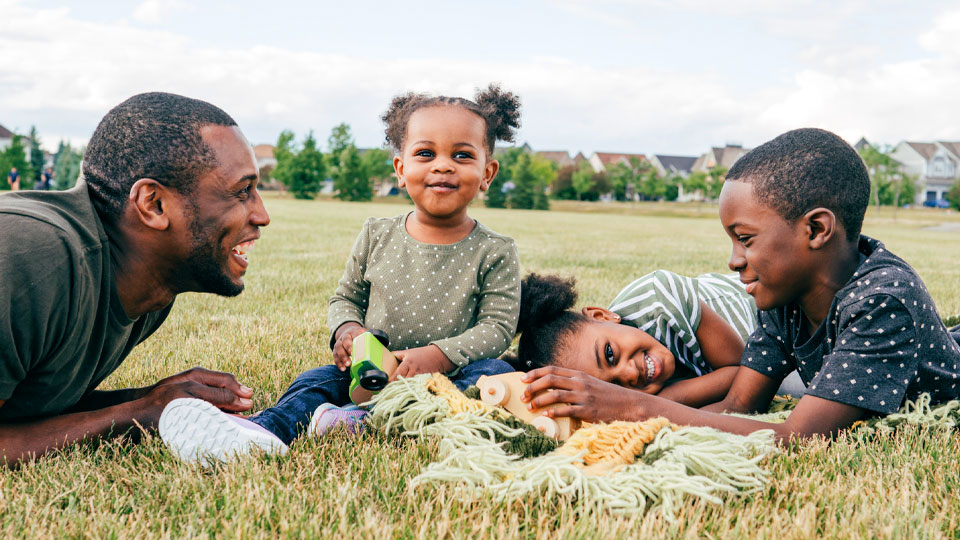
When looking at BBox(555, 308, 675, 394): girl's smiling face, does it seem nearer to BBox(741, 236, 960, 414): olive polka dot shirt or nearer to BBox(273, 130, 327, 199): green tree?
BBox(741, 236, 960, 414): olive polka dot shirt

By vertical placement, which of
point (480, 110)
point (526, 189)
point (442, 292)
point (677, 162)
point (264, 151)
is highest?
point (677, 162)

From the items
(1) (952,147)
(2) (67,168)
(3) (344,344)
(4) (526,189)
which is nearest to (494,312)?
(3) (344,344)

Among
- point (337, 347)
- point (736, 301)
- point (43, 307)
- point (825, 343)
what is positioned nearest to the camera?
point (43, 307)

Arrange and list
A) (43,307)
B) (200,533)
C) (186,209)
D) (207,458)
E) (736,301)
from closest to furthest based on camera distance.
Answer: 1. (200,533)
2. (43,307)
3. (207,458)
4. (186,209)
5. (736,301)

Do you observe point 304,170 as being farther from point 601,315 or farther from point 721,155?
point 601,315

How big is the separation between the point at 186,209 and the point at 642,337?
2.22 meters

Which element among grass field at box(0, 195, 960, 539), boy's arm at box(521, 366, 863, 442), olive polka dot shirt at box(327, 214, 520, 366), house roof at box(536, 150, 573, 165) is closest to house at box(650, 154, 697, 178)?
house roof at box(536, 150, 573, 165)

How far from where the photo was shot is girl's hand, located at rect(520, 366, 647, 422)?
2672 mm

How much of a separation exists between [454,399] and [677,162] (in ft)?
346

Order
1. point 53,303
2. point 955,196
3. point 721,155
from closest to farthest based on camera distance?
point 53,303 < point 955,196 < point 721,155

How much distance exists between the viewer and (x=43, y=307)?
2164mm

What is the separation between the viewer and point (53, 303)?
2.21 metres

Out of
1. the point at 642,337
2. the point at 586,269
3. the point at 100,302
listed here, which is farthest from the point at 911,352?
the point at 586,269

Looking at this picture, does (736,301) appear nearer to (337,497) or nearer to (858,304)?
(858,304)
